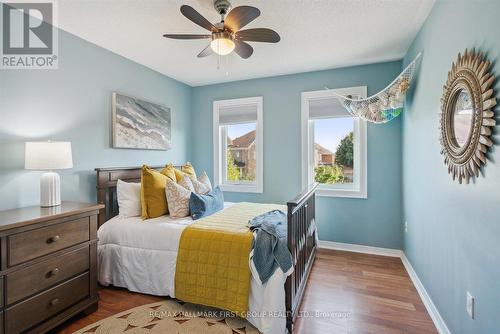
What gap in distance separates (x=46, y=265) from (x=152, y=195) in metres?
1.00

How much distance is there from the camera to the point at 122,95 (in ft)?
9.93

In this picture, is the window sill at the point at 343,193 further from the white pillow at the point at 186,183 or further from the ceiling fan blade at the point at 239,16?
the ceiling fan blade at the point at 239,16

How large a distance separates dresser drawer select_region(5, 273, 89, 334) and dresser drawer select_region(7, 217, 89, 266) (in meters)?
0.29

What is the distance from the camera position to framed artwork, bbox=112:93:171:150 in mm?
2990

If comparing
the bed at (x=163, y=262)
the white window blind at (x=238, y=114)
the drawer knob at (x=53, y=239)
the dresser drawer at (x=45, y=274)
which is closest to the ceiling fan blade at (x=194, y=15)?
the bed at (x=163, y=262)

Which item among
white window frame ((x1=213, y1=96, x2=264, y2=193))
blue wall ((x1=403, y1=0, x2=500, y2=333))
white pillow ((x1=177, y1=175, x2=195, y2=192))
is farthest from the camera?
white window frame ((x1=213, y1=96, x2=264, y2=193))

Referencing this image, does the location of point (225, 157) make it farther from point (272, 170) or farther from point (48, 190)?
point (48, 190)

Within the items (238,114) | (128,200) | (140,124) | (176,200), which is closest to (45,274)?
(128,200)

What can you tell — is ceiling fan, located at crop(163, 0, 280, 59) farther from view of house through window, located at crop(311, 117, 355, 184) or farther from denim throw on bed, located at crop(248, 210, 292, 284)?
view of house through window, located at crop(311, 117, 355, 184)

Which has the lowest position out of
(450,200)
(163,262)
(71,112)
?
(163,262)

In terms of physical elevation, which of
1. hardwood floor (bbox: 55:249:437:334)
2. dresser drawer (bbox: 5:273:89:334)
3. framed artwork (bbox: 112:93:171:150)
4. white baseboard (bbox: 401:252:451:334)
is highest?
framed artwork (bbox: 112:93:171:150)

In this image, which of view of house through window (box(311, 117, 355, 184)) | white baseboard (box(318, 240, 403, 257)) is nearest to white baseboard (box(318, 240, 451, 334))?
white baseboard (box(318, 240, 403, 257))

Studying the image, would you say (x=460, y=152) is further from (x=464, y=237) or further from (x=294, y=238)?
(x=294, y=238)

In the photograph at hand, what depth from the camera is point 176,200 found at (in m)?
2.55
